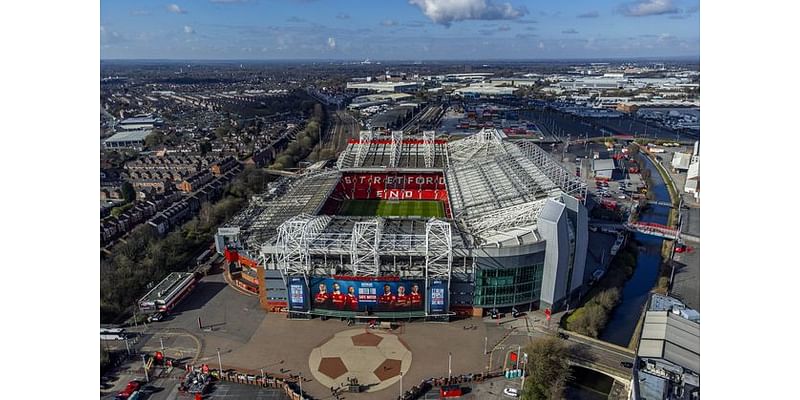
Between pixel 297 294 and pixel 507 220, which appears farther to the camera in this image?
pixel 507 220

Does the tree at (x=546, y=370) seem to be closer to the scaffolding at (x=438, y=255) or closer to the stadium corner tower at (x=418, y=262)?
Result: the stadium corner tower at (x=418, y=262)

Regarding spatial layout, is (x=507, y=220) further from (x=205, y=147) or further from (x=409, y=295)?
(x=205, y=147)

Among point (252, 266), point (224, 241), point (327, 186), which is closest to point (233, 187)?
point (327, 186)

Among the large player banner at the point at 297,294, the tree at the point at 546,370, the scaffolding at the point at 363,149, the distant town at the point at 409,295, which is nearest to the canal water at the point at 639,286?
the distant town at the point at 409,295

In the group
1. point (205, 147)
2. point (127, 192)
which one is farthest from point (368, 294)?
point (205, 147)

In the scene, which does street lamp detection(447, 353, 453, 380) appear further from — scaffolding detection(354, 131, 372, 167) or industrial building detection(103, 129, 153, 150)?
industrial building detection(103, 129, 153, 150)
